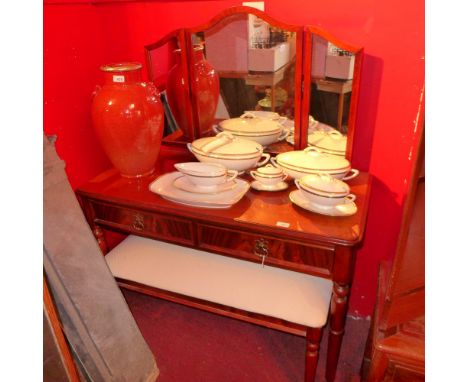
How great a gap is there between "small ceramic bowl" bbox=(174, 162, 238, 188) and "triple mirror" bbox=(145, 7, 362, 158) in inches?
12.0

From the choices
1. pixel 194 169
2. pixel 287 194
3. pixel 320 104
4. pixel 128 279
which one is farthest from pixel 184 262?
pixel 320 104

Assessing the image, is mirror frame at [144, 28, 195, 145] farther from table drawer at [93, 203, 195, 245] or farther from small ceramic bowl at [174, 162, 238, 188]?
table drawer at [93, 203, 195, 245]

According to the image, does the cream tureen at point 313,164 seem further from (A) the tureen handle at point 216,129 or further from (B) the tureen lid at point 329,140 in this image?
(A) the tureen handle at point 216,129

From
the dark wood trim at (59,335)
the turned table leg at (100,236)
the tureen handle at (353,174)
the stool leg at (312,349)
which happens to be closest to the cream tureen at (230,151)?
the tureen handle at (353,174)

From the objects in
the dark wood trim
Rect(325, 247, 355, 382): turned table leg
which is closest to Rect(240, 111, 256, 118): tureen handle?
Rect(325, 247, 355, 382): turned table leg

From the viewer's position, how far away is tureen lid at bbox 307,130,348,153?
5.18 feet

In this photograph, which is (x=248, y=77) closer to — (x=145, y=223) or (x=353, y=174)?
(x=353, y=174)

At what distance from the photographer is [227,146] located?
5.34 ft

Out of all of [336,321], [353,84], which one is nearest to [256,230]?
[336,321]

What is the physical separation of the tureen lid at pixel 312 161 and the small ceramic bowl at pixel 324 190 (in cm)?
9

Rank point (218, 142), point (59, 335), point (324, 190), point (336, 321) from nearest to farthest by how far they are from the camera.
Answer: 1. point (59, 335)
2. point (324, 190)
3. point (336, 321)
4. point (218, 142)

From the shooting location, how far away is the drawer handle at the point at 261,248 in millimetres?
1388

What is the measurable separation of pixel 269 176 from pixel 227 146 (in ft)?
0.81

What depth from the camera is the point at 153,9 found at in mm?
1715
